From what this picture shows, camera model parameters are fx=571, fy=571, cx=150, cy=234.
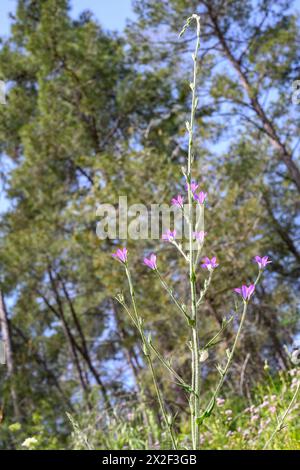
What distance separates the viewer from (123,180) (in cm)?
721

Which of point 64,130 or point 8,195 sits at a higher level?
point 64,130

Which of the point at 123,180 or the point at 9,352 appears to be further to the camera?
the point at 9,352

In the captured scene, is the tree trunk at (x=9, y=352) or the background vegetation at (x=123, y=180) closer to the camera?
the background vegetation at (x=123, y=180)

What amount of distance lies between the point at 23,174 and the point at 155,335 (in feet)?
13.6

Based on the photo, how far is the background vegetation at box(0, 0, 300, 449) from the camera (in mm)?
6996

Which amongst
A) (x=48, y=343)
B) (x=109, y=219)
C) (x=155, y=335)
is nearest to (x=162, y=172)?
(x=109, y=219)

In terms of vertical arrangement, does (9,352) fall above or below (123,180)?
below

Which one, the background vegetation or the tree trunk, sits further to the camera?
the tree trunk

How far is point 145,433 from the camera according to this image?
4.32 metres

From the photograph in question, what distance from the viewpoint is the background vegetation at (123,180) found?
6996mm

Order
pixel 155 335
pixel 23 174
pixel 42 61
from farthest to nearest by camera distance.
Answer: pixel 23 174 → pixel 42 61 → pixel 155 335
